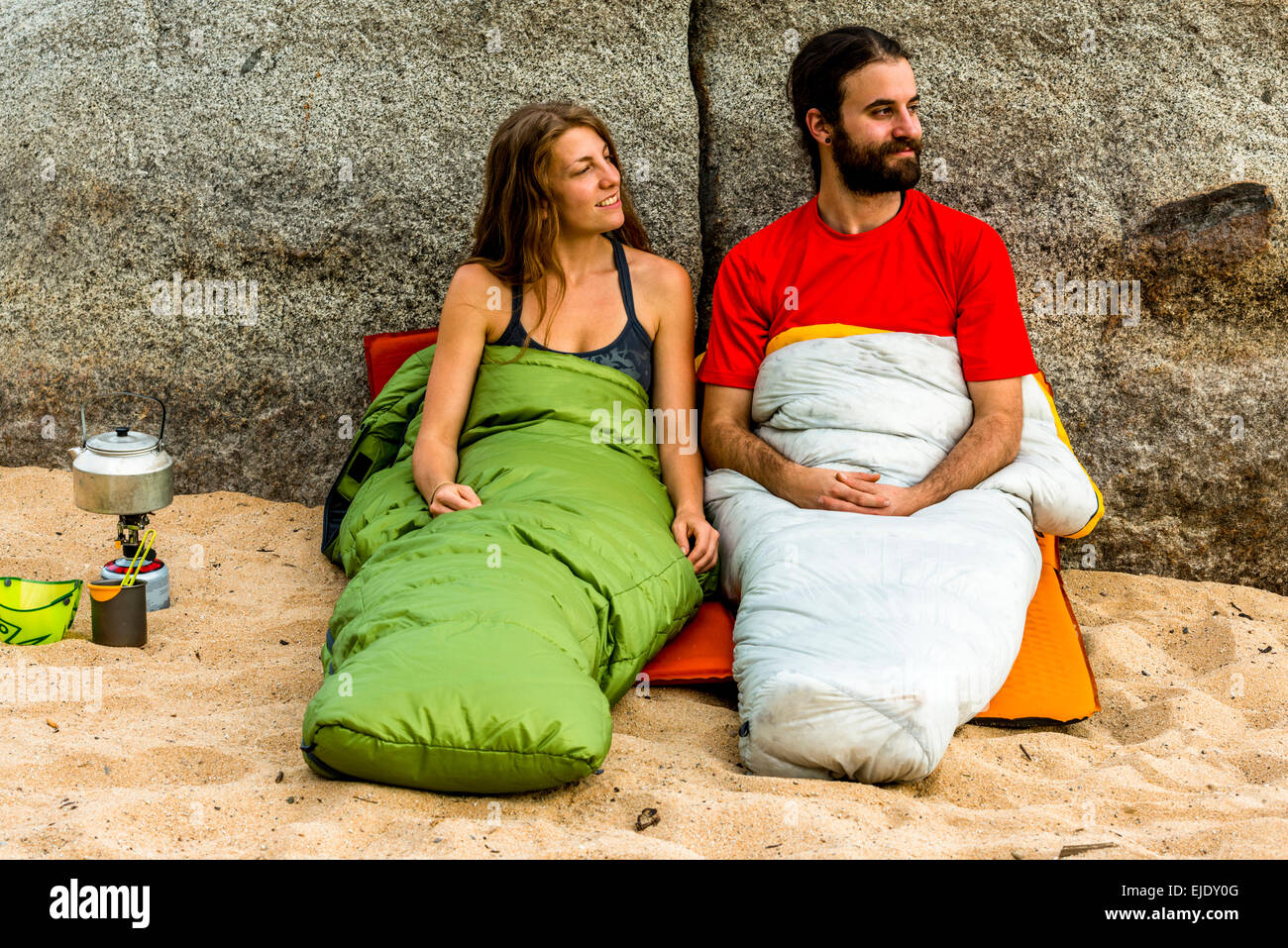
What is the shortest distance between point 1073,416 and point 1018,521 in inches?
32.9

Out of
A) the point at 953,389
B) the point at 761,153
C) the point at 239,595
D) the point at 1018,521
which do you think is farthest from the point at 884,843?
the point at 761,153

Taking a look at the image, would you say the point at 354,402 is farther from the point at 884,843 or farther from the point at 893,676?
the point at 884,843

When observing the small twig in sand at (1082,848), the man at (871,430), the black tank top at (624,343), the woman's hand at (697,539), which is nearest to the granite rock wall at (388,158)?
the man at (871,430)

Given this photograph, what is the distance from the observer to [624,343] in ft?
9.68

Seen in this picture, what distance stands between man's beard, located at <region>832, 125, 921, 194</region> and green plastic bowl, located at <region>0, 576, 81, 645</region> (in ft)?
6.69

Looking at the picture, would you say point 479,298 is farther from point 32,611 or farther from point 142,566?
point 32,611

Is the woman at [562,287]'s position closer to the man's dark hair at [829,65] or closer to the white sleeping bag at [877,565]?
the white sleeping bag at [877,565]

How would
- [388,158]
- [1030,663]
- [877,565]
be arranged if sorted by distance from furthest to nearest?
[388,158]
[1030,663]
[877,565]

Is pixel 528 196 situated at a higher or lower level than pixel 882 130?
lower

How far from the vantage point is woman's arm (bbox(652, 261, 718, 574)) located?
283 centimetres

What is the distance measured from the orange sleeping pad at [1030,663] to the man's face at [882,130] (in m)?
1.02

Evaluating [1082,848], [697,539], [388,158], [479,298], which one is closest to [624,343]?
[479,298]

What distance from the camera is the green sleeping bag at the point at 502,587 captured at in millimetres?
1826

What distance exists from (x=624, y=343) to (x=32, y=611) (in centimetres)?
145
